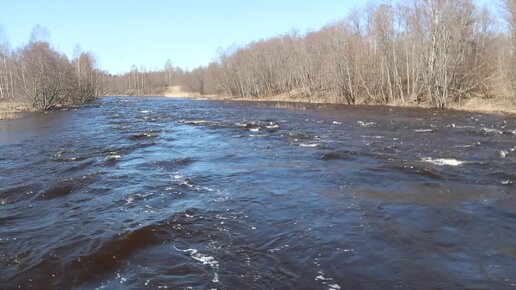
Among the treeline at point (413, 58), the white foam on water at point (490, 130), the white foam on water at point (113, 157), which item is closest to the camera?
the white foam on water at point (113, 157)

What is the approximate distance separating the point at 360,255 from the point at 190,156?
10.4m

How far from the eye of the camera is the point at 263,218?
8.30 meters

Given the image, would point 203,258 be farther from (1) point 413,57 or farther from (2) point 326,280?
(1) point 413,57

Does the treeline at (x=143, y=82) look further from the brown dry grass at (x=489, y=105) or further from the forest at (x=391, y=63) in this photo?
the brown dry grass at (x=489, y=105)

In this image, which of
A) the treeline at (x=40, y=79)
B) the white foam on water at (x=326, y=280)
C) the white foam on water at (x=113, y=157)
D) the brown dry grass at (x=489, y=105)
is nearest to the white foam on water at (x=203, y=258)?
the white foam on water at (x=326, y=280)

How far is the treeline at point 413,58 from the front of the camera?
38312 mm

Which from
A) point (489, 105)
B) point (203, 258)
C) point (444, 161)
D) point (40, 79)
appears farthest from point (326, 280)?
point (40, 79)

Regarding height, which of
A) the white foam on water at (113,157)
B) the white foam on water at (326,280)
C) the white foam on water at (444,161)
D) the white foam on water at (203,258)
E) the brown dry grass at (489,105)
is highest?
the brown dry grass at (489,105)

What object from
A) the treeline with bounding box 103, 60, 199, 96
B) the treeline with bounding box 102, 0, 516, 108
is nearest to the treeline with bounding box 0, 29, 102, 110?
the treeline with bounding box 102, 0, 516, 108

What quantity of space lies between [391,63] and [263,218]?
143 ft

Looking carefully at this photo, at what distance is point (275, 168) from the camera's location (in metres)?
13.3

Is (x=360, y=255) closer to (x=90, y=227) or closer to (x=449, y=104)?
(x=90, y=227)

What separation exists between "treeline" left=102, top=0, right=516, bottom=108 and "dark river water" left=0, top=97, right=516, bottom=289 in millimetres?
23914

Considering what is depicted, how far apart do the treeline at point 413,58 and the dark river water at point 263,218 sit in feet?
78.5
